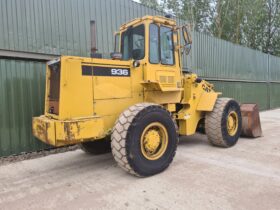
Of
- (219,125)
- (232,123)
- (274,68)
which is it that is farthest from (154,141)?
(274,68)

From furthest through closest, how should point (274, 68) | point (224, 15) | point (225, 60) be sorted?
point (224, 15) < point (274, 68) < point (225, 60)

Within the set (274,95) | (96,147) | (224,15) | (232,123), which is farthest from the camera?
(224,15)

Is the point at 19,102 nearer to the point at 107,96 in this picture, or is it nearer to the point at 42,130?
the point at 42,130

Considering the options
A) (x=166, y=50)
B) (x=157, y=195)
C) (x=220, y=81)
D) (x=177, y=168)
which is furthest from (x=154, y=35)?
(x=220, y=81)

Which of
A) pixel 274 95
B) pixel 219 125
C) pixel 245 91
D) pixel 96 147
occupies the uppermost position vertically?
pixel 245 91

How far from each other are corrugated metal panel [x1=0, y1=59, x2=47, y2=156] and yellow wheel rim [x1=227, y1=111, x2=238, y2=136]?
459cm

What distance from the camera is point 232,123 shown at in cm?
675

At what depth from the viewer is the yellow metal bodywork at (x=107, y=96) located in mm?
4246

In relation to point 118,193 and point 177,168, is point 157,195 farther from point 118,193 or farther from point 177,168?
point 177,168

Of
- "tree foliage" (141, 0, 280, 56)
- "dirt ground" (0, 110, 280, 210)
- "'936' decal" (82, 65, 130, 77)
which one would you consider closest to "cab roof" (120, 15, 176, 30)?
"'936' decal" (82, 65, 130, 77)

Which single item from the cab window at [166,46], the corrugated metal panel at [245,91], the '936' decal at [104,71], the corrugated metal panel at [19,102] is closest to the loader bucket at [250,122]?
the cab window at [166,46]

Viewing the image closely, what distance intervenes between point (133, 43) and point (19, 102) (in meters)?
2.96

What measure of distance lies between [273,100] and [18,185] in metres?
18.5

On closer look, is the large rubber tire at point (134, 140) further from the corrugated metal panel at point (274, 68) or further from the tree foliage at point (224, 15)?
the tree foliage at point (224, 15)
